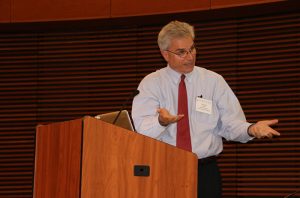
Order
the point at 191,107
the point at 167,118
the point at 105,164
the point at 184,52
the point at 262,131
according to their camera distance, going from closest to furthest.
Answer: the point at 105,164 → the point at 167,118 → the point at 262,131 → the point at 191,107 → the point at 184,52

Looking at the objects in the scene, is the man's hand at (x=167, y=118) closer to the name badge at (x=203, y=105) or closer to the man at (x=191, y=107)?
the man at (x=191, y=107)

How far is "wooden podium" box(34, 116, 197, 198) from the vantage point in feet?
7.38

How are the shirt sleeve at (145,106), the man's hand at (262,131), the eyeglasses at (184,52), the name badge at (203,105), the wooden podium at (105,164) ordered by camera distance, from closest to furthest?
the wooden podium at (105,164) → the man's hand at (262,131) → the shirt sleeve at (145,106) → the name badge at (203,105) → the eyeglasses at (184,52)

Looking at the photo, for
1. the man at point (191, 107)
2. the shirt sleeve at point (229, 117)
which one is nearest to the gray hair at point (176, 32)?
the man at point (191, 107)

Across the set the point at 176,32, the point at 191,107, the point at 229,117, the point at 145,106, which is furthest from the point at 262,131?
the point at 176,32

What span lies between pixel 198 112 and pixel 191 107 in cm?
5

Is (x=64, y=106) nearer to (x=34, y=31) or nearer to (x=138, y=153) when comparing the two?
(x=34, y=31)

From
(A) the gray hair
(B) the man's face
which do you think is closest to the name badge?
(B) the man's face

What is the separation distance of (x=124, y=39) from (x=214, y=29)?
1104mm

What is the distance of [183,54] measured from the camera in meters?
3.27

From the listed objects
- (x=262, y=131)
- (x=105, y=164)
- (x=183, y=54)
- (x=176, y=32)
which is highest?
(x=176, y=32)

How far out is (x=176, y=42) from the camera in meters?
3.30

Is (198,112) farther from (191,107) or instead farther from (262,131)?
(262,131)

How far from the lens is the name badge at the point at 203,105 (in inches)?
124
